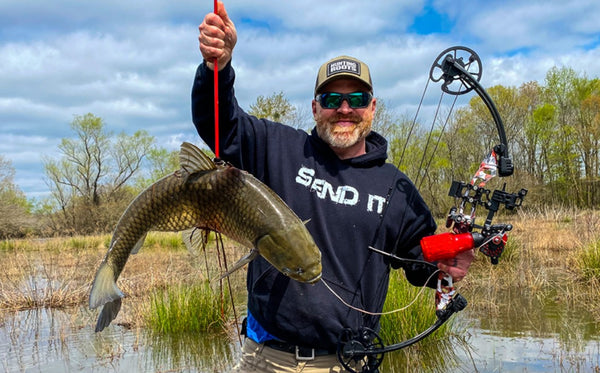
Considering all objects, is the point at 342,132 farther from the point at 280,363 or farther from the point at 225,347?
the point at 225,347

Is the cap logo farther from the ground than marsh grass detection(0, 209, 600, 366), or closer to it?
farther from the ground

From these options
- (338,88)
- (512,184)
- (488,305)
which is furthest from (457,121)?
(338,88)

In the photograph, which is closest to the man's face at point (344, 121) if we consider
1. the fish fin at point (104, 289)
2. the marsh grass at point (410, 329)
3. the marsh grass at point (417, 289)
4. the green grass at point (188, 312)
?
the marsh grass at point (417, 289)

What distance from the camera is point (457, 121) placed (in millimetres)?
39812

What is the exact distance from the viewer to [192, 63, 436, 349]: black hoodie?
3027mm

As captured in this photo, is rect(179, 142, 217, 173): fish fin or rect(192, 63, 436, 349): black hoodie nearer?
rect(179, 142, 217, 173): fish fin

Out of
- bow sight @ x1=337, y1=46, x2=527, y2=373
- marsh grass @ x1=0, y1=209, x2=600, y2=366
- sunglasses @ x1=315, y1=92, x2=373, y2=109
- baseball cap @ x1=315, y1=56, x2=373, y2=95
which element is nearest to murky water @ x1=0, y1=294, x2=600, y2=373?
marsh grass @ x1=0, y1=209, x2=600, y2=366

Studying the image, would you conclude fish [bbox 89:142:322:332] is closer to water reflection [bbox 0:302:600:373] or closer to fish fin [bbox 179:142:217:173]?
fish fin [bbox 179:142:217:173]

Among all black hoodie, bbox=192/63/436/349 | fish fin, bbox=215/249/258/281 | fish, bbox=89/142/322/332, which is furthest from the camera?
black hoodie, bbox=192/63/436/349

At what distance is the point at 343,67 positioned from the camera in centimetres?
352

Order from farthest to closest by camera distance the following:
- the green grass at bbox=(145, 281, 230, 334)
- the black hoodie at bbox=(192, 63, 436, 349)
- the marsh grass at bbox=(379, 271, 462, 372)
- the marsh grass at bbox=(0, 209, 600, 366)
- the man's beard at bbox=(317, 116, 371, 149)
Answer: the green grass at bbox=(145, 281, 230, 334)
the marsh grass at bbox=(0, 209, 600, 366)
the marsh grass at bbox=(379, 271, 462, 372)
the man's beard at bbox=(317, 116, 371, 149)
the black hoodie at bbox=(192, 63, 436, 349)

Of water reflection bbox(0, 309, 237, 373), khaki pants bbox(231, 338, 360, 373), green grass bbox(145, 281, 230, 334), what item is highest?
khaki pants bbox(231, 338, 360, 373)

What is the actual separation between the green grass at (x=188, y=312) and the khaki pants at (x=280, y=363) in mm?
5084

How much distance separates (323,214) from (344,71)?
3.41 ft
